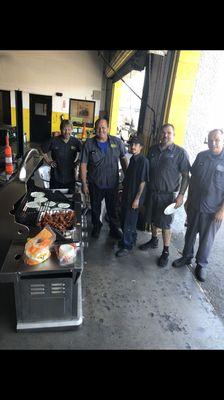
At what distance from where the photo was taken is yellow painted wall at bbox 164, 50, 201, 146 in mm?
2933

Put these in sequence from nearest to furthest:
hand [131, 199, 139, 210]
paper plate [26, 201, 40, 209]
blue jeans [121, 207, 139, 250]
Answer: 1. paper plate [26, 201, 40, 209]
2. hand [131, 199, 139, 210]
3. blue jeans [121, 207, 139, 250]

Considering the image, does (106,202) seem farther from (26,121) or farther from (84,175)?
(26,121)

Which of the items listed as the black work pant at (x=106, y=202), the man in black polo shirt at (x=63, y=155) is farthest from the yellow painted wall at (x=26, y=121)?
the black work pant at (x=106, y=202)

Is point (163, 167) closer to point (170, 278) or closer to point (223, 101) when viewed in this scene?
point (170, 278)

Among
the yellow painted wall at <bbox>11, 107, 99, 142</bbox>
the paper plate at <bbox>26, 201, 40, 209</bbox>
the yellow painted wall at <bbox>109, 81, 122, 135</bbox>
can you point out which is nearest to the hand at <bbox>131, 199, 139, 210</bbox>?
the paper plate at <bbox>26, 201, 40, 209</bbox>

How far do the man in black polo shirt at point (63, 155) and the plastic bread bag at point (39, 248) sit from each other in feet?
4.79

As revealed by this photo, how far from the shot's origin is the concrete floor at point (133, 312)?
6.42 feet

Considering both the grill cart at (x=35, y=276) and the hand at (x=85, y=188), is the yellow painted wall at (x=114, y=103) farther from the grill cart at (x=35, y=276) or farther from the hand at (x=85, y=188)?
the grill cart at (x=35, y=276)

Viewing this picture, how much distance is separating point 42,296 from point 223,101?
3.57 m

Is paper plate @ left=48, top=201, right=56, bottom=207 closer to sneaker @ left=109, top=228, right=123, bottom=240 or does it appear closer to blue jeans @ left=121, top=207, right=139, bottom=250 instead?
blue jeans @ left=121, top=207, right=139, bottom=250

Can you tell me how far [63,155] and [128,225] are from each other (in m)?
1.14

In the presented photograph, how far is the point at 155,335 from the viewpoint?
2.05 meters

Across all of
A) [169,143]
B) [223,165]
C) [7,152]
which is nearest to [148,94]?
[169,143]

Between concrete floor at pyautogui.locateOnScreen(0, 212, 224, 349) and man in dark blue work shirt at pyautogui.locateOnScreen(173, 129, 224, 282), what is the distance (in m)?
0.35
